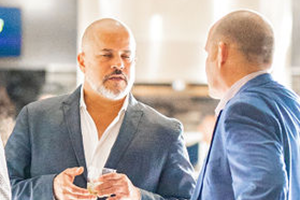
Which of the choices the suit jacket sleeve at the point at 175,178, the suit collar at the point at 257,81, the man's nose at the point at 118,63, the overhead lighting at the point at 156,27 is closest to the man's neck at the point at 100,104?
the man's nose at the point at 118,63

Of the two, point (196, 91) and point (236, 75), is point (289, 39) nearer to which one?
point (196, 91)

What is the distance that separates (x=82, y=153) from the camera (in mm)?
1967

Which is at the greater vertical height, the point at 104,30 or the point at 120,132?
the point at 104,30

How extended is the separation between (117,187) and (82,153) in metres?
0.26

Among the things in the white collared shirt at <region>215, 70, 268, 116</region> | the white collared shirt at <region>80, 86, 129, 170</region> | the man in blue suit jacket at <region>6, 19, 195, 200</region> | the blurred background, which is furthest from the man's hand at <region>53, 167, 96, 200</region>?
the blurred background

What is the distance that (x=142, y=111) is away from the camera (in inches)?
81.7

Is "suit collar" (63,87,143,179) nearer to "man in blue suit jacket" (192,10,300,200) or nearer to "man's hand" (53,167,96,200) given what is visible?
"man's hand" (53,167,96,200)

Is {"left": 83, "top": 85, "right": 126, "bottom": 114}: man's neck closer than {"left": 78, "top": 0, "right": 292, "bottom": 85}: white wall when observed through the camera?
Yes

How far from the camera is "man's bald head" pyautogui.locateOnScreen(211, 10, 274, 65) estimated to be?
5.05 ft

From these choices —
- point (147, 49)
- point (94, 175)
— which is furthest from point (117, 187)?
point (147, 49)

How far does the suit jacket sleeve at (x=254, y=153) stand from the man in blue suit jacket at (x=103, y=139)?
2.11 ft

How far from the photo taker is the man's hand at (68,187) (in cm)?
180

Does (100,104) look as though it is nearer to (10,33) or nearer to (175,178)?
(175,178)

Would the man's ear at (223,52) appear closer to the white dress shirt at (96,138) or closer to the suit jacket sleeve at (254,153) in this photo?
the suit jacket sleeve at (254,153)
